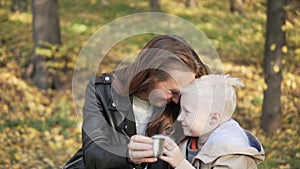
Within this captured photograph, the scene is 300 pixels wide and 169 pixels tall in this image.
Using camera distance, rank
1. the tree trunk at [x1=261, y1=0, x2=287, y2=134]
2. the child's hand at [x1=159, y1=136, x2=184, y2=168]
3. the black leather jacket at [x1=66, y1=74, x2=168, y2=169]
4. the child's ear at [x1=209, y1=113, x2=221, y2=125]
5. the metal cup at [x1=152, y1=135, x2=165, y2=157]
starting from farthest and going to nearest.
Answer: the tree trunk at [x1=261, y1=0, x2=287, y2=134], the black leather jacket at [x1=66, y1=74, x2=168, y2=169], the child's ear at [x1=209, y1=113, x2=221, y2=125], the child's hand at [x1=159, y1=136, x2=184, y2=168], the metal cup at [x1=152, y1=135, x2=165, y2=157]

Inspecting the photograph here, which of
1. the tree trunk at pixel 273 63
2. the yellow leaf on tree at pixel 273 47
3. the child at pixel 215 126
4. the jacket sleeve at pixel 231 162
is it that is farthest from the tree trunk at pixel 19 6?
the jacket sleeve at pixel 231 162

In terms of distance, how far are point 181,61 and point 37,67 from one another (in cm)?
815

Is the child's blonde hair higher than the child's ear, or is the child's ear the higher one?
the child's blonde hair

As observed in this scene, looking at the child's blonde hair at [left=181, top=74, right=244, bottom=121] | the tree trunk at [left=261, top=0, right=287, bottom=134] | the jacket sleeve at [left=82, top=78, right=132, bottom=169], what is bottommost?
the tree trunk at [left=261, top=0, right=287, bottom=134]

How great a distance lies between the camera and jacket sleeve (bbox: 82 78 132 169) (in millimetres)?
3021

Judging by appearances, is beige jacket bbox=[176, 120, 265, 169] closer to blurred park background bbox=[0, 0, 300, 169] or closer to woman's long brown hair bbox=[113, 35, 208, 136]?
woman's long brown hair bbox=[113, 35, 208, 136]

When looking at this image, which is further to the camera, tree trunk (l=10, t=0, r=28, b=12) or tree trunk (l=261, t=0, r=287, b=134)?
tree trunk (l=10, t=0, r=28, b=12)

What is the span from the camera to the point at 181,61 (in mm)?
2939

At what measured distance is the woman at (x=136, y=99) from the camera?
2.95 m

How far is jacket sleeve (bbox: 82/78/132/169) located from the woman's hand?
343 millimetres

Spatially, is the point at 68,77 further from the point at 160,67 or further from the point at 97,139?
the point at 160,67

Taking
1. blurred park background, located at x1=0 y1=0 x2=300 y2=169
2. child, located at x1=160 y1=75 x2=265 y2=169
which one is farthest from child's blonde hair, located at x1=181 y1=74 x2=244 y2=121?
blurred park background, located at x1=0 y1=0 x2=300 y2=169

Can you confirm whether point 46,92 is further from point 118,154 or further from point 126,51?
point 118,154

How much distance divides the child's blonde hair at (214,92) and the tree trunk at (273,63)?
16.1 feet
